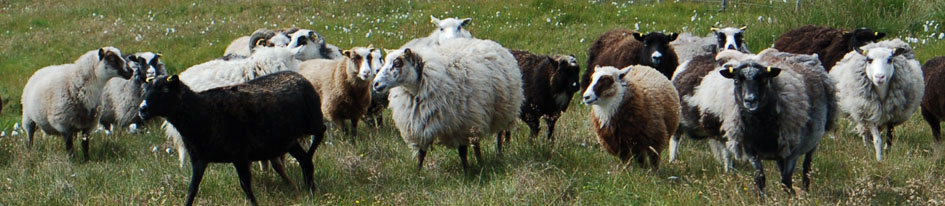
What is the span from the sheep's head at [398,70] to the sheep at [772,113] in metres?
2.45

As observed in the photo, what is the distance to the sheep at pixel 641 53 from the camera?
1058 centimetres

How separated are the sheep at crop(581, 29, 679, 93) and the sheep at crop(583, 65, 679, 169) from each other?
2.67 meters

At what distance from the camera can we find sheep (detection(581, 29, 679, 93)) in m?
10.6

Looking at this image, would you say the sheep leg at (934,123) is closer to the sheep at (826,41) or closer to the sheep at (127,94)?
the sheep at (826,41)

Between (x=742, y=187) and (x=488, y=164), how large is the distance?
211 cm

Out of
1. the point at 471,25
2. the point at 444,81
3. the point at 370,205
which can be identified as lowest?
the point at 471,25

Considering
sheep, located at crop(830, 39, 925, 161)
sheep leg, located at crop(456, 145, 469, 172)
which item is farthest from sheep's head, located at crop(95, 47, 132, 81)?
sheep, located at crop(830, 39, 925, 161)

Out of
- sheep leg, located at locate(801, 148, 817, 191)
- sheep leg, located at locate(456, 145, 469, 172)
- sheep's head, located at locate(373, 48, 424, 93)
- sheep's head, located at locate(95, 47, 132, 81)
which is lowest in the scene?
sheep leg, located at locate(456, 145, 469, 172)

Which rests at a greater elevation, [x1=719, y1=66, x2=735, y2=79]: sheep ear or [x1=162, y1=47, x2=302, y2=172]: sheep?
[x1=719, y1=66, x2=735, y2=79]: sheep ear

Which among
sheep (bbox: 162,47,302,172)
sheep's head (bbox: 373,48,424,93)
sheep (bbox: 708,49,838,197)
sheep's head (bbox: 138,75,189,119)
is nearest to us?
sheep's head (bbox: 138,75,189,119)

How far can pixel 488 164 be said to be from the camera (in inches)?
301

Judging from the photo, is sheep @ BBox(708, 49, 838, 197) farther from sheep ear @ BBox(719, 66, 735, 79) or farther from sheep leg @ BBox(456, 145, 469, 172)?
sheep leg @ BBox(456, 145, 469, 172)

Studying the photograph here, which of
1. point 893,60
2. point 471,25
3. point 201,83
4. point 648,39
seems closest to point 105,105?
point 201,83

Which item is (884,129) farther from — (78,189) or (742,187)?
(78,189)
